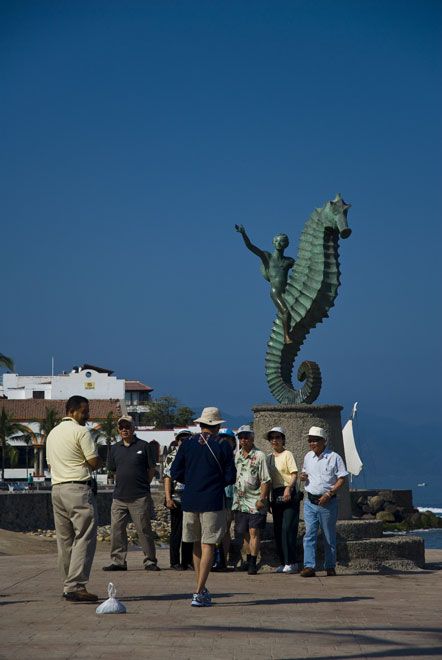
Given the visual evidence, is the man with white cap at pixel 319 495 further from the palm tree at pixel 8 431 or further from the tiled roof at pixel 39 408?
the tiled roof at pixel 39 408

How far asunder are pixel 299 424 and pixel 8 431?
6647cm

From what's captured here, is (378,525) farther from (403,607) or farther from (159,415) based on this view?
(159,415)

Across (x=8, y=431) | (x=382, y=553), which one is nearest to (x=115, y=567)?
(x=382, y=553)

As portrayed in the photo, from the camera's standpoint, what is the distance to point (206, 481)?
34.6ft

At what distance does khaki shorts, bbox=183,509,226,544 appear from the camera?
10383 millimetres

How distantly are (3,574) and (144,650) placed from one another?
5655mm

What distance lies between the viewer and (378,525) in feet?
50.3

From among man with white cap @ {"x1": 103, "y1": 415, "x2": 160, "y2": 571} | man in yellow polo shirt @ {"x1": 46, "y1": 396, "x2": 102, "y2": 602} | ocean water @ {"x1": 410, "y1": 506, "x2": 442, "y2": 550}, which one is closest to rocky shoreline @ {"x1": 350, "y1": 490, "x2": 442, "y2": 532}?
ocean water @ {"x1": 410, "y1": 506, "x2": 442, "y2": 550}

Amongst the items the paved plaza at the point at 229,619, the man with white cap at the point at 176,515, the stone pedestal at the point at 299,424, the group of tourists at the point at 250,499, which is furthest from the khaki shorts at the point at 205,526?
the stone pedestal at the point at 299,424

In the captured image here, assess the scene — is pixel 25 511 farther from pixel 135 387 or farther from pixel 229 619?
pixel 135 387

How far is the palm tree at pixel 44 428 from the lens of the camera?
82625 millimetres

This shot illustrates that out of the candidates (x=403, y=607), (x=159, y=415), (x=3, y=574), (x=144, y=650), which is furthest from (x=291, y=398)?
(x=159, y=415)

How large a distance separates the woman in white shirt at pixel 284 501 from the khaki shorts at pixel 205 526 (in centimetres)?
322

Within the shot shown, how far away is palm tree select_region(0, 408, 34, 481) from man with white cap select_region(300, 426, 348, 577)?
6601cm
